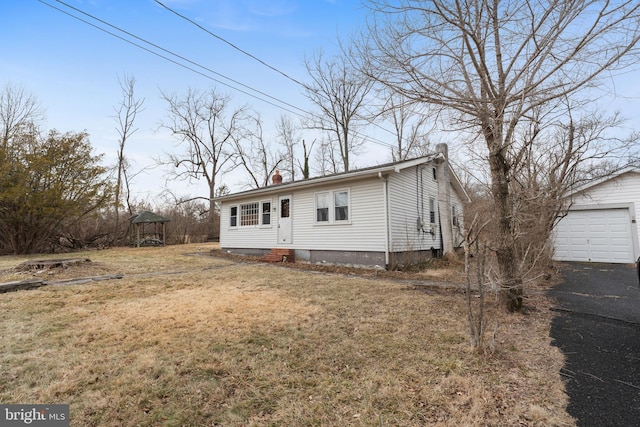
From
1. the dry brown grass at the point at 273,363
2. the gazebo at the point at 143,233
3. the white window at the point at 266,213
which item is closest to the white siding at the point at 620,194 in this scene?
the dry brown grass at the point at 273,363

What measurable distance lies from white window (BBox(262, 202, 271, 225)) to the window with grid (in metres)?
0.34

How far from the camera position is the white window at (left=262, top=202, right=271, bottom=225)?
42.1 feet

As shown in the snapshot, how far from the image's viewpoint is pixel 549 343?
11.7ft

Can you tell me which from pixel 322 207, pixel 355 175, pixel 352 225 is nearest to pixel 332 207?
pixel 322 207

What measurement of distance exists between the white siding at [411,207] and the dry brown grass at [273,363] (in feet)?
15.4

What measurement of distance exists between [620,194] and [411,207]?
805 cm

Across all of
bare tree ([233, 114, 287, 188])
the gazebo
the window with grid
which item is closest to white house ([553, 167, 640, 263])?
the window with grid

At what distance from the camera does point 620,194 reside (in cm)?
1116

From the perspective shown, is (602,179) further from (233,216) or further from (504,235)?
(233,216)

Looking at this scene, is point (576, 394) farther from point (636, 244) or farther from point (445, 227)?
point (636, 244)

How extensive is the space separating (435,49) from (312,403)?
17.1 feet

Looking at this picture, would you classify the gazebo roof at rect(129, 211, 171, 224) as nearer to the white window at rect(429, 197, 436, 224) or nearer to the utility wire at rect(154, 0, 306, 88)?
the utility wire at rect(154, 0, 306, 88)

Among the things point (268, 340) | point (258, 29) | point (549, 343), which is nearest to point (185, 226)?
point (258, 29)

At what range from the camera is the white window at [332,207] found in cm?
1031
